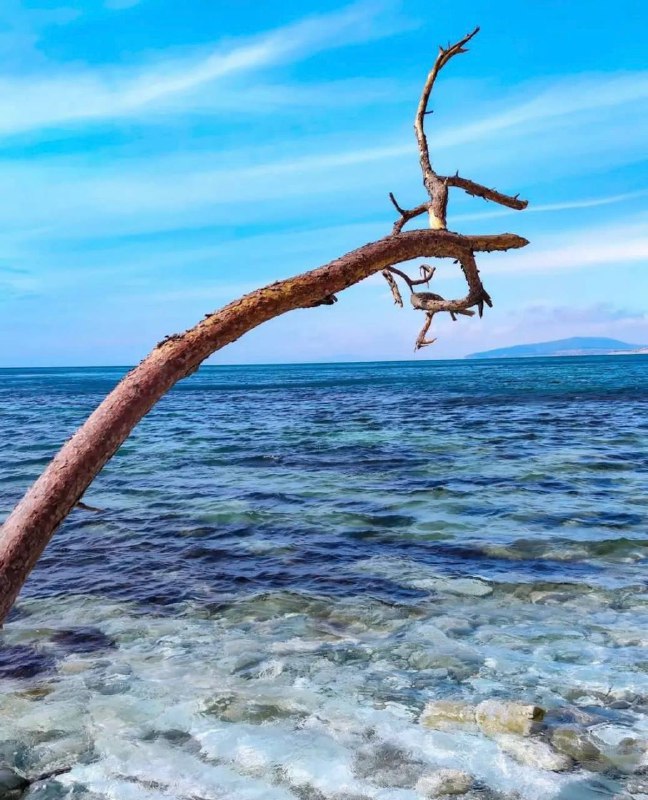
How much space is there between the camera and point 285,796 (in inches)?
219

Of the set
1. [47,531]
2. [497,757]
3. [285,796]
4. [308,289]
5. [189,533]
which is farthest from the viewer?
[189,533]

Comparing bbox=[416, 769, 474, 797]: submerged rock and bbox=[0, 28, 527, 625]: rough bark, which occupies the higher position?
bbox=[0, 28, 527, 625]: rough bark

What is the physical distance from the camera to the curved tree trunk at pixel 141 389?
10.8 feet

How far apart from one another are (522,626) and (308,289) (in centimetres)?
626

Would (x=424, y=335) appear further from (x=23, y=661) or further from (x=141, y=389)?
(x=23, y=661)

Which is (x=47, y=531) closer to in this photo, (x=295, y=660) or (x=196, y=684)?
(x=196, y=684)

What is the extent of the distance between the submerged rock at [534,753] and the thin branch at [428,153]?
4.24m

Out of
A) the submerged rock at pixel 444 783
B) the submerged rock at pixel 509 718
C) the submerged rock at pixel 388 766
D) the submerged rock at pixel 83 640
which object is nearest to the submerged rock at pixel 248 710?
the submerged rock at pixel 388 766

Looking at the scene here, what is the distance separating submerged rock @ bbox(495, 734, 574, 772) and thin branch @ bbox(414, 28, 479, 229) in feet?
13.9

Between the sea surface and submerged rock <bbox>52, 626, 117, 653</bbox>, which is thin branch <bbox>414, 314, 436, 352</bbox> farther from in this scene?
submerged rock <bbox>52, 626, 117, 653</bbox>

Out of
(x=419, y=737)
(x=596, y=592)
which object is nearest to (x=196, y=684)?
(x=419, y=737)

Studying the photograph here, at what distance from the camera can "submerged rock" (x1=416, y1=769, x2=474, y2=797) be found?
552 cm

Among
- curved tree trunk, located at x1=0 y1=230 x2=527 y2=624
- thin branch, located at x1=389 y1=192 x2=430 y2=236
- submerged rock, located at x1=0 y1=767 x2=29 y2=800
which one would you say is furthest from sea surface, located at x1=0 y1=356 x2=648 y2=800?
thin branch, located at x1=389 y1=192 x2=430 y2=236

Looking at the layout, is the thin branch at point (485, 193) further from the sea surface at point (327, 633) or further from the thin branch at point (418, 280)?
the sea surface at point (327, 633)
